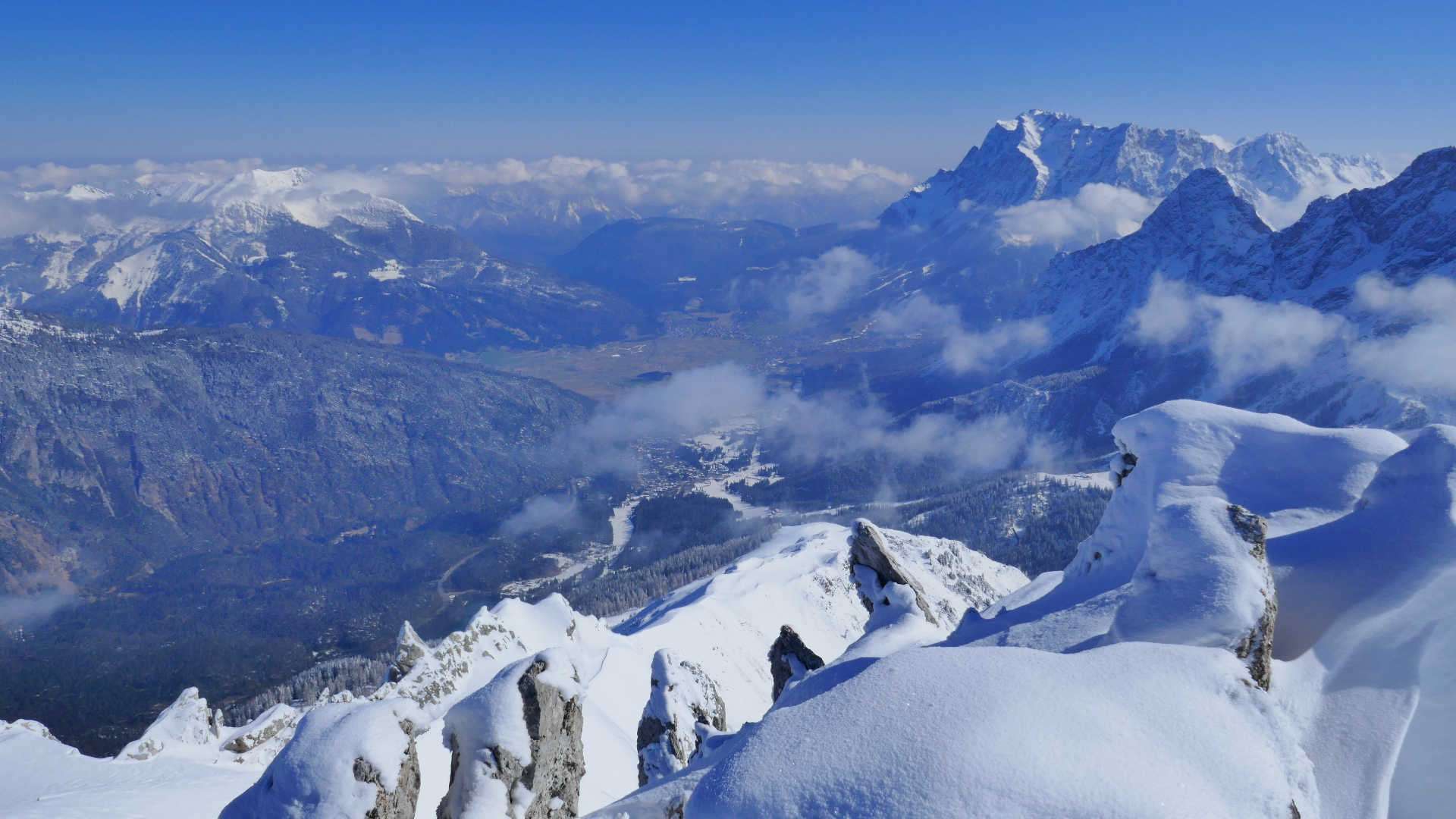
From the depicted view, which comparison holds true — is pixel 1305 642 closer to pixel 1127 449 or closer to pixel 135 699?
pixel 1127 449

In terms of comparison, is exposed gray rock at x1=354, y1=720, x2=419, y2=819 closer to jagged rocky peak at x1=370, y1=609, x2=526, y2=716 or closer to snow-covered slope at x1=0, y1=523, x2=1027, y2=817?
snow-covered slope at x1=0, y1=523, x2=1027, y2=817

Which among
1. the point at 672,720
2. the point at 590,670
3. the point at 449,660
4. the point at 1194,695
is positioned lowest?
the point at 590,670

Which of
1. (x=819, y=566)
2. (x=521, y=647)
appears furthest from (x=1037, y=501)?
(x=521, y=647)

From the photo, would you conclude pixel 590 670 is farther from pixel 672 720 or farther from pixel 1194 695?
pixel 1194 695

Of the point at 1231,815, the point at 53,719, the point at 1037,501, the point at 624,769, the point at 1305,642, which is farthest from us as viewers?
the point at 1037,501

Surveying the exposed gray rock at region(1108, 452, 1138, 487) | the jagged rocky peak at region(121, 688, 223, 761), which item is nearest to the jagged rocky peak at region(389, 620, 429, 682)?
the jagged rocky peak at region(121, 688, 223, 761)

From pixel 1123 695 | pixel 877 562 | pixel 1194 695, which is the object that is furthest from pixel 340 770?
pixel 877 562
